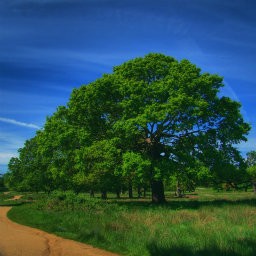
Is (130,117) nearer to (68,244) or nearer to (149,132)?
(149,132)

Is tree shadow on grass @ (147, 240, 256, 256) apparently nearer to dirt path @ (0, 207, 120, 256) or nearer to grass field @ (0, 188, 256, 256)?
grass field @ (0, 188, 256, 256)

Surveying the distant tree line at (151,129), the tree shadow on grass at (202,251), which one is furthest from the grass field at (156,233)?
the distant tree line at (151,129)

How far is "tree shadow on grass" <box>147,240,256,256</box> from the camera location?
1050 cm

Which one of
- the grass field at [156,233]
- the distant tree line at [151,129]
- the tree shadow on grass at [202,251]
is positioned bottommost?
the tree shadow on grass at [202,251]

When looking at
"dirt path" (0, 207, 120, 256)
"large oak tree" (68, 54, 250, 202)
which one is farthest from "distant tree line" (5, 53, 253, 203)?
"dirt path" (0, 207, 120, 256)

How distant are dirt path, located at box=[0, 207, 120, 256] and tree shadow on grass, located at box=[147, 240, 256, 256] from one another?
1375mm

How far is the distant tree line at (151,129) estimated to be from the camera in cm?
3003

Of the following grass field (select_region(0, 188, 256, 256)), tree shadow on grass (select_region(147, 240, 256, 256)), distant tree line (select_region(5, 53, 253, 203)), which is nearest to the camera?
tree shadow on grass (select_region(147, 240, 256, 256))

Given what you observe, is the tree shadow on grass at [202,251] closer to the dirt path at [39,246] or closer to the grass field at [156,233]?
the grass field at [156,233]

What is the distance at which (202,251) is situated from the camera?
1080 cm

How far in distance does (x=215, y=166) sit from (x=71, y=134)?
13215 millimetres

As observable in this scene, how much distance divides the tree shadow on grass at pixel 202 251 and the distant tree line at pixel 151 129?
16818 millimetres

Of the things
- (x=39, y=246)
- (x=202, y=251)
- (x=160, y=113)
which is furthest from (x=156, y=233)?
(x=160, y=113)

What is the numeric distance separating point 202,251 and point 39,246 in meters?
5.41
